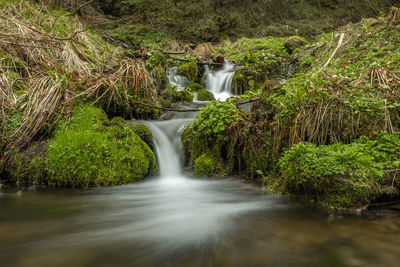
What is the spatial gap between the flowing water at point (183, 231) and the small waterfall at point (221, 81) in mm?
5389

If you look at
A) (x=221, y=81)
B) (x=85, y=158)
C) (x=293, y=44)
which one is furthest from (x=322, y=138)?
(x=293, y=44)

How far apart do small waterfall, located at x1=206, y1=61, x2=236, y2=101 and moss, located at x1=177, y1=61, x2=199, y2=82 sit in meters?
0.52

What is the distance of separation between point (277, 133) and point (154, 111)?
121 inches

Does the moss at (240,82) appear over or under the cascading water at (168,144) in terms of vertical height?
over

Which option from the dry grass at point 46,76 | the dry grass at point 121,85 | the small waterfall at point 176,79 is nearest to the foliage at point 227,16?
the small waterfall at point 176,79

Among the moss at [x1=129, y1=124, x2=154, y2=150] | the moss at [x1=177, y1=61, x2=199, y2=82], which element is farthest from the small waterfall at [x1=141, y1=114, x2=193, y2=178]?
the moss at [x1=177, y1=61, x2=199, y2=82]

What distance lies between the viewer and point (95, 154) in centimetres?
390

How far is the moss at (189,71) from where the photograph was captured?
9.20m

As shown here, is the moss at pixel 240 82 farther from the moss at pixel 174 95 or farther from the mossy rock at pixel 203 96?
the moss at pixel 174 95

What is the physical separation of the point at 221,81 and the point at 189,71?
1.27 meters

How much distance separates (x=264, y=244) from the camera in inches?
84.7

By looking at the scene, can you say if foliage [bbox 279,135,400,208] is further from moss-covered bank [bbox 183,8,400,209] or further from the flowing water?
the flowing water

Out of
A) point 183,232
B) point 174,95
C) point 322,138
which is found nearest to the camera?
point 183,232

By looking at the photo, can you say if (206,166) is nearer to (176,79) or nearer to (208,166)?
(208,166)
